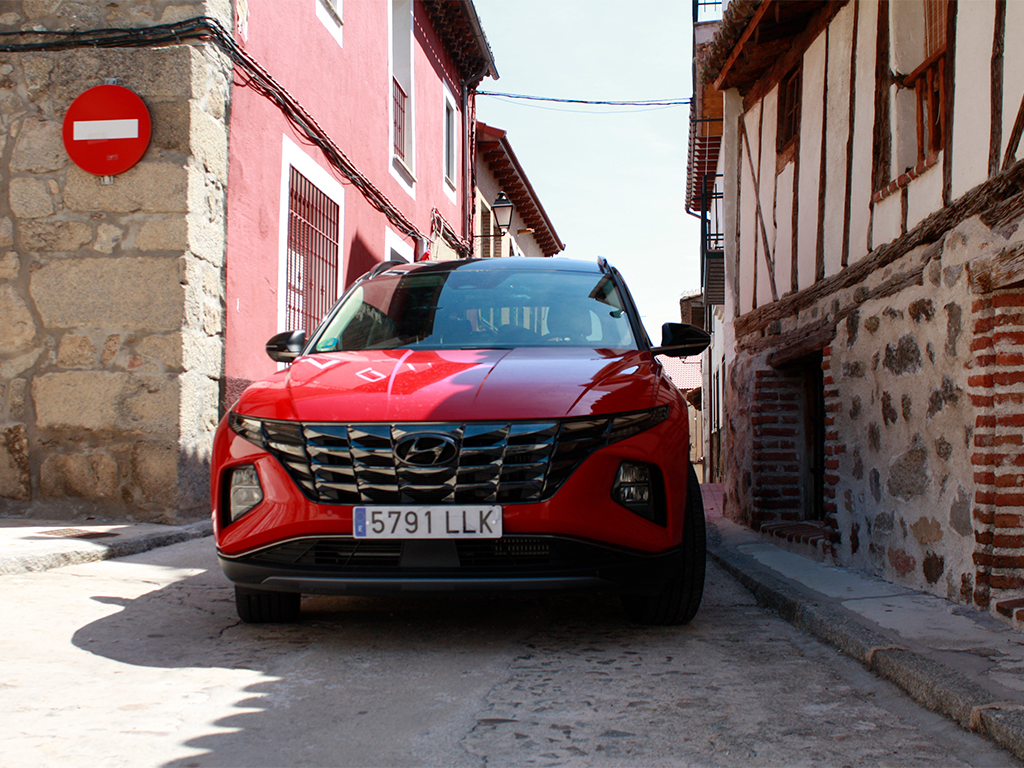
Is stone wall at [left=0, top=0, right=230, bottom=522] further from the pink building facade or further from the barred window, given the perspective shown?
the barred window

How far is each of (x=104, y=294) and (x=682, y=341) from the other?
14.1 ft

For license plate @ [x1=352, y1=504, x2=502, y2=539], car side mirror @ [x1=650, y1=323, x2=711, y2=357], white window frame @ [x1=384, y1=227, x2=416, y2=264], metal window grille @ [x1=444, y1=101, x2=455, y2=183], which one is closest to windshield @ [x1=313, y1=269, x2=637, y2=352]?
car side mirror @ [x1=650, y1=323, x2=711, y2=357]

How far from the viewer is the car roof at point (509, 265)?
530cm

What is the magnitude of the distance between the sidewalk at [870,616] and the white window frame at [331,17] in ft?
18.7

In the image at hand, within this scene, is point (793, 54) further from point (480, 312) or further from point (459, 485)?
point (459, 485)

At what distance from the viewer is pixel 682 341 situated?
4625 millimetres

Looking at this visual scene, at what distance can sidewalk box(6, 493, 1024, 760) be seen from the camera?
9.49 feet

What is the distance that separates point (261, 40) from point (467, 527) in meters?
6.25

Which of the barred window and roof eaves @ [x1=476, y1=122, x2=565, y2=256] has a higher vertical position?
roof eaves @ [x1=476, y1=122, x2=565, y2=256]

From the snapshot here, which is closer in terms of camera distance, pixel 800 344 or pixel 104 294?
pixel 104 294

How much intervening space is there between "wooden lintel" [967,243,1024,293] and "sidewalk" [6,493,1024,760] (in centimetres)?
142

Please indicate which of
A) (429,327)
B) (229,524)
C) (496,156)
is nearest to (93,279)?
(429,327)

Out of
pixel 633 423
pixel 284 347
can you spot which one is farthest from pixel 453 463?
pixel 284 347

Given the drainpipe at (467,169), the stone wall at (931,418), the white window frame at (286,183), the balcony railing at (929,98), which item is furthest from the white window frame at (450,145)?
the balcony railing at (929,98)
